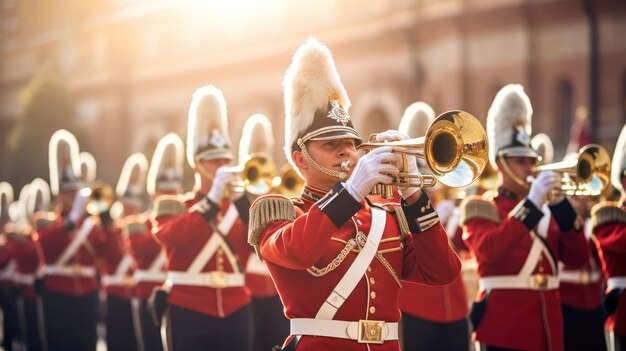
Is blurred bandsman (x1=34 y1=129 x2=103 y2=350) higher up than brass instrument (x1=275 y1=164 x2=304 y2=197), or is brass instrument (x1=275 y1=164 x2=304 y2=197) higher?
brass instrument (x1=275 y1=164 x2=304 y2=197)

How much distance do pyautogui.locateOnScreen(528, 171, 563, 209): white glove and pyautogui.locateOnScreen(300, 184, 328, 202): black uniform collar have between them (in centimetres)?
214

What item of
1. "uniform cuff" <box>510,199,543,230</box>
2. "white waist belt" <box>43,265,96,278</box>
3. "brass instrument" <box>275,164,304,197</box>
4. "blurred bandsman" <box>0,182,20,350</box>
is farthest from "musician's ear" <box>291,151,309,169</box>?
"blurred bandsman" <box>0,182,20,350</box>

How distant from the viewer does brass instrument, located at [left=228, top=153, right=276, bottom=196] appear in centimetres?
805

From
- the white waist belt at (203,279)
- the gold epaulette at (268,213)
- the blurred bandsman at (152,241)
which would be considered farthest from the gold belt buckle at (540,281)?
the blurred bandsman at (152,241)

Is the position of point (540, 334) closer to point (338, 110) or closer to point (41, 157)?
point (338, 110)

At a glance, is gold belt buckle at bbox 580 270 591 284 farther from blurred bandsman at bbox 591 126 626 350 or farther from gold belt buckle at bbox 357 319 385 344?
gold belt buckle at bbox 357 319 385 344

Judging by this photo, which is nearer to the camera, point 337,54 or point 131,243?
point 131,243

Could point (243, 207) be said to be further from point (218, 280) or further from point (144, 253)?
point (144, 253)

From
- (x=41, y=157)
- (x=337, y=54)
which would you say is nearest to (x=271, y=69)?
(x=337, y=54)

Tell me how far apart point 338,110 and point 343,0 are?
2672 cm

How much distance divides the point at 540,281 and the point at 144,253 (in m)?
5.35

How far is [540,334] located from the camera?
708 cm

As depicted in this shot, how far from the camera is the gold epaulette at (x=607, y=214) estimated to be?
7.54 meters

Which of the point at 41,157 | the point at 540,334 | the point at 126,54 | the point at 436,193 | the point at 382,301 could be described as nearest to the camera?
the point at 382,301
